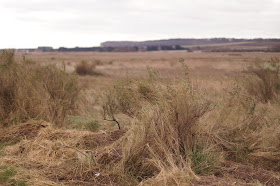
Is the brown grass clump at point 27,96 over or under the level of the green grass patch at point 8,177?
over

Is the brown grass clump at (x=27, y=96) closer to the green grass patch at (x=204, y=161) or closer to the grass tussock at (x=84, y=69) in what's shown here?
the green grass patch at (x=204, y=161)

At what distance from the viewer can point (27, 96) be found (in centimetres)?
745

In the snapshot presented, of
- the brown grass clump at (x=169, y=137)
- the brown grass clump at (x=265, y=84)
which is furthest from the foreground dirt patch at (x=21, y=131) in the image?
the brown grass clump at (x=265, y=84)

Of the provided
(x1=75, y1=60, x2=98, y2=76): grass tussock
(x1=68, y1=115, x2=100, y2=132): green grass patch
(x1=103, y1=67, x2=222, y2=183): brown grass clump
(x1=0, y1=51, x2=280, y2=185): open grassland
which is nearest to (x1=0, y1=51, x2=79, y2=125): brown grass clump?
(x1=0, y1=51, x2=280, y2=185): open grassland

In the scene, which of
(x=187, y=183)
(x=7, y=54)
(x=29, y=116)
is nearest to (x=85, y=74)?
(x=7, y=54)

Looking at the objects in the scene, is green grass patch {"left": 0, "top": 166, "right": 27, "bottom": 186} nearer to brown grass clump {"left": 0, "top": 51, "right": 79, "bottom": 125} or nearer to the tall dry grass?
the tall dry grass

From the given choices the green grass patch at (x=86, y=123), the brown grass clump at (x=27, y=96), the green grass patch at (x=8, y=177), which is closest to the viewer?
the green grass patch at (x=8, y=177)

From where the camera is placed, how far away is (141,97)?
578cm

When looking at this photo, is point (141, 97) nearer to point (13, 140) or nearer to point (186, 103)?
point (186, 103)

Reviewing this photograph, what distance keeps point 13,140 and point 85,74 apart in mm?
20121

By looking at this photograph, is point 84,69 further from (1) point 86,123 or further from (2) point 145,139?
(2) point 145,139

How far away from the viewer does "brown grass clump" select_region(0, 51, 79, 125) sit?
7367 millimetres

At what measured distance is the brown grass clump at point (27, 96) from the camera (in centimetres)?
737

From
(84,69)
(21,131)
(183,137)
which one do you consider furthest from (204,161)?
(84,69)
